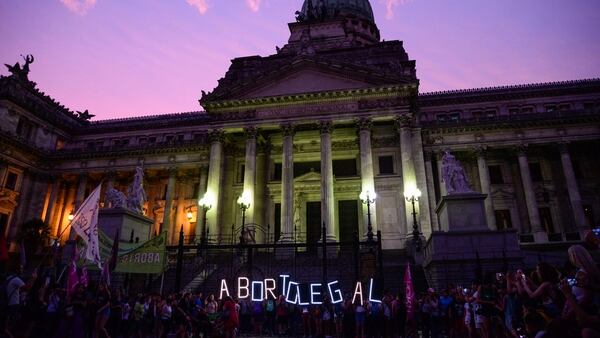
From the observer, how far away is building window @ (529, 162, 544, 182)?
34.4 metres

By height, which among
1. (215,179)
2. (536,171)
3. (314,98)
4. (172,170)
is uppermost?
(314,98)

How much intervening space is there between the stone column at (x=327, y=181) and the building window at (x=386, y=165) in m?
5.38

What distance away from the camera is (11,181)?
3675 cm

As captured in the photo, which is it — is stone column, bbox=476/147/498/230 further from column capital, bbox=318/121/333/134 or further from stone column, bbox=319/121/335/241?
column capital, bbox=318/121/333/134

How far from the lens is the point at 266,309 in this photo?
1499cm

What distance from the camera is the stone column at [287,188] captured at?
27859mm

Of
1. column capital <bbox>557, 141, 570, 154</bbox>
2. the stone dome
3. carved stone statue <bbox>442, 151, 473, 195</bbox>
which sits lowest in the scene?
Answer: carved stone statue <bbox>442, 151, 473, 195</bbox>

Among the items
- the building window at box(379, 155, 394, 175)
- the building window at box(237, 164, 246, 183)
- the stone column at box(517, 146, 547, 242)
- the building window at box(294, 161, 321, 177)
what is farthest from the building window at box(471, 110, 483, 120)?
the building window at box(237, 164, 246, 183)

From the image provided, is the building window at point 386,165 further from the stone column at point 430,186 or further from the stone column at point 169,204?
the stone column at point 169,204

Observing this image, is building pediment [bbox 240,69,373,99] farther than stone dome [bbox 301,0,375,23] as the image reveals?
No

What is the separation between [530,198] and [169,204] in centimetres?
3318

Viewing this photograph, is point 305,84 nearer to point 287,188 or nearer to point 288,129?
point 288,129

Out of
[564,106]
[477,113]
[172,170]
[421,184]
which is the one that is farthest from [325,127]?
[564,106]

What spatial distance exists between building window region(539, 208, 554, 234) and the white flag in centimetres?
3494
